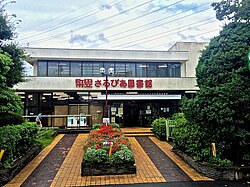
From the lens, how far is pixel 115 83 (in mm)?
19766

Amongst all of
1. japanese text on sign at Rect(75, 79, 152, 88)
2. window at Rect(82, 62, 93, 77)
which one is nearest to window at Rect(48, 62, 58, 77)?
window at Rect(82, 62, 93, 77)

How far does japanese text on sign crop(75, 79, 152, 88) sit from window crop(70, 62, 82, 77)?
1822 mm

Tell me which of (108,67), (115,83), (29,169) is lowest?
(29,169)

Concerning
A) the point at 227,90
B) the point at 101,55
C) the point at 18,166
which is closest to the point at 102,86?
the point at 101,55

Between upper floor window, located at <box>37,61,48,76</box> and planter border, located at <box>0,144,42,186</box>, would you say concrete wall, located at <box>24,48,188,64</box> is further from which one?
planter border, located at <box>0,144,42,186</box>

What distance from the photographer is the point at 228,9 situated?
840cm

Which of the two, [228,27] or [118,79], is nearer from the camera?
[228,27]

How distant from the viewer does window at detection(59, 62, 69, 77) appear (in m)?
21.0

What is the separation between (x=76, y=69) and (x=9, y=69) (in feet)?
42.9

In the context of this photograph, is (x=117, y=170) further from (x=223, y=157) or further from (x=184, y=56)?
(x=184, y=56)

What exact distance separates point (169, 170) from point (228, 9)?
19.0 ft

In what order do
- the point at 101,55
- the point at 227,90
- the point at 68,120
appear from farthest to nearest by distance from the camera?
the point at 101,55 < the point at 68,120 < the point at 227,90

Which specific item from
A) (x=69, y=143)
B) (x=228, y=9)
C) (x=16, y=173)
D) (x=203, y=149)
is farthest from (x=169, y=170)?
(x=69, y=143)

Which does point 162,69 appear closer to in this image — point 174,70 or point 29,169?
point 174,70
